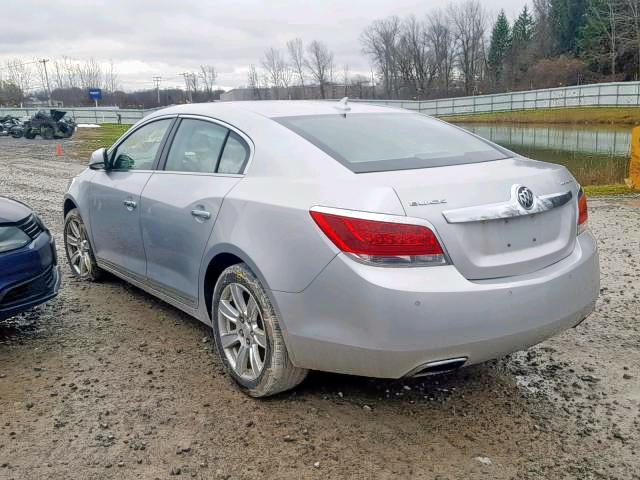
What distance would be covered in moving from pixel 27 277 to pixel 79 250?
1630 mm

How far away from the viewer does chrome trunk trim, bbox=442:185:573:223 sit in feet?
8.85

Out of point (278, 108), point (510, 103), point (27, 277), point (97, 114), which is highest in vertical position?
point (278, 108)

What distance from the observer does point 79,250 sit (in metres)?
5.46

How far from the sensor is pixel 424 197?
2.72 meters

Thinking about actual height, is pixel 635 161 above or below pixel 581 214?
below

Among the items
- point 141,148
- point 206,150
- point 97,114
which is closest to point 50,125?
point 97,114

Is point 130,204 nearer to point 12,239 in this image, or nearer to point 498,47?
point 12,239

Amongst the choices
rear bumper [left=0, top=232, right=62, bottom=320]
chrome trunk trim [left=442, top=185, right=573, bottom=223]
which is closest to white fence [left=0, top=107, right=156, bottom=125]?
rear bumper [left=0, top=232, right=62, bottom=320]

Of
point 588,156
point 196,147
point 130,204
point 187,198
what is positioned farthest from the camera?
point 588,156

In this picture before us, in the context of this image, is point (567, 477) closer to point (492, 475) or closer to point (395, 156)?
point (492, 475)

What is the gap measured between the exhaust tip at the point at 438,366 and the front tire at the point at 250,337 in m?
0.66

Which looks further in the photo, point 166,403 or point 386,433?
point 166,403

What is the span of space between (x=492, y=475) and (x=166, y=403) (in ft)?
5.60

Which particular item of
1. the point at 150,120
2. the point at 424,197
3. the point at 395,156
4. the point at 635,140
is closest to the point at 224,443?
the point at 424,197
